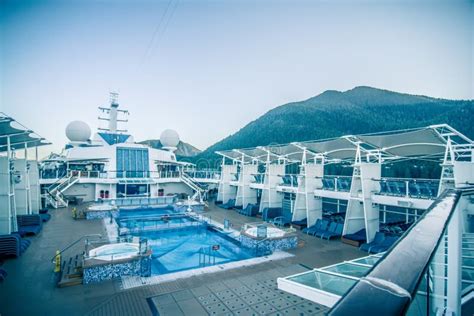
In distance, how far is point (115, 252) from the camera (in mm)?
9742

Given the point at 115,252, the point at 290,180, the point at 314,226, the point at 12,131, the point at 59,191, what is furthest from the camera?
the point at 59,191

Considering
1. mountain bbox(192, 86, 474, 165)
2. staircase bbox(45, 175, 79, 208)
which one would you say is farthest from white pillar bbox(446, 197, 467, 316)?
mountain bbox(192, 86, 474, 165)

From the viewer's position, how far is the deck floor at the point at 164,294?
6566 millimetres

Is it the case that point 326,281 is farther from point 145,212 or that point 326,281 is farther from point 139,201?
point 139,201

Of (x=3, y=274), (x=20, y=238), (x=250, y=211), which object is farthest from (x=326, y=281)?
(x=250, y=211)

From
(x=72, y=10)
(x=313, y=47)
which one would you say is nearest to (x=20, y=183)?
(x=72, y=10)

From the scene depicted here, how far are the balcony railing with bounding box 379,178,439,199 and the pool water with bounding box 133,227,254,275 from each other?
709cm

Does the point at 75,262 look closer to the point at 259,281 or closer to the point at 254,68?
the point at 259,281

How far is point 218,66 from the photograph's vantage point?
19.8 meters

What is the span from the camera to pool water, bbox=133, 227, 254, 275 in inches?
432

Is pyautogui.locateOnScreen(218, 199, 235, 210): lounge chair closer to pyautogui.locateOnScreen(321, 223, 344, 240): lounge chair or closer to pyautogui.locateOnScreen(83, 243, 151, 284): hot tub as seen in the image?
pyautogui.locateOnScreen(321, 223, 344, 240): lounge chair

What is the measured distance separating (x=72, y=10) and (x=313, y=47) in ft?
49.3

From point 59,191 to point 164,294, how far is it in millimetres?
20392

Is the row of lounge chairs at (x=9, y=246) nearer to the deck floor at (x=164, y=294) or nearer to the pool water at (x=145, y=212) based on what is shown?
the deck floor at (x=164, y=294)
